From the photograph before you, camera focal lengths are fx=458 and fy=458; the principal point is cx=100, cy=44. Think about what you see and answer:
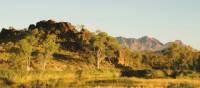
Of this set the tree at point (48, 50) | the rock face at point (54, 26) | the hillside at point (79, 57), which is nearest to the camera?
the hillside at point (79, 57)

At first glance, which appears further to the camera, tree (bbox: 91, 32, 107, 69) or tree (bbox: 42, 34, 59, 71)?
tree (bbox: 91, 32, 107, 69)

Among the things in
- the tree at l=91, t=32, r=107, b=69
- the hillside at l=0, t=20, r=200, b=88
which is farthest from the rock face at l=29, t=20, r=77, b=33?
the tree at l=91, t=32, r=107, b=69

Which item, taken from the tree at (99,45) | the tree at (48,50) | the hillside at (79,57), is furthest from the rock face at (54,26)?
the tree at (48,50)

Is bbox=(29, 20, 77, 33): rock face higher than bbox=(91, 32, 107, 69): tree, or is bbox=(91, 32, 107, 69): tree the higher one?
bbox=(29, 20, 77, 33): rock face

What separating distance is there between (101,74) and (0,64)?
28596 mm

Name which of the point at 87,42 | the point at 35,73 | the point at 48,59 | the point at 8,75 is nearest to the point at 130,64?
the point at 87,42

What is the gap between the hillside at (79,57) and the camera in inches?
4306

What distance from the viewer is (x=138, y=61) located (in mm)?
166750

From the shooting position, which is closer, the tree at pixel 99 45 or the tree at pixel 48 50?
the tree at pixel 48 50

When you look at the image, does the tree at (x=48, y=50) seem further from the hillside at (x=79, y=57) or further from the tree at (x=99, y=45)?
the tree at (x=99, y=45)

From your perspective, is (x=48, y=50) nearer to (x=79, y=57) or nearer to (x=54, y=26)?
(x=79, y=57)

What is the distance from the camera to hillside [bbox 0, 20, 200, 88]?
359 ft

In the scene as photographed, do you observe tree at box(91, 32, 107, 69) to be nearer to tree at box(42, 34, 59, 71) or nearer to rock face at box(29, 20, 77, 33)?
tree at box(42, 34, 59, 71)

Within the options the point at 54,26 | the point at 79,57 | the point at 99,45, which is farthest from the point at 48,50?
the point at 54,26
